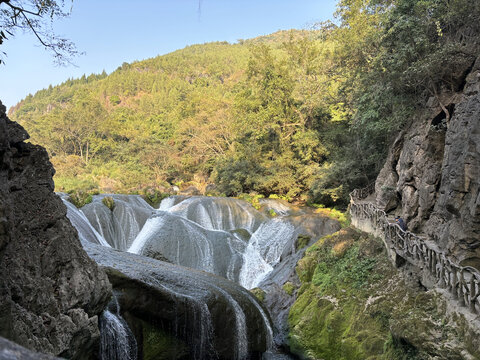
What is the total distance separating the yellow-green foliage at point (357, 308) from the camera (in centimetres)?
741

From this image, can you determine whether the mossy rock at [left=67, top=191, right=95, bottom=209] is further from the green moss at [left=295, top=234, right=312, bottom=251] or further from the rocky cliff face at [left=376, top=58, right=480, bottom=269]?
the rocky cliff face at [left=376, top=58, right=480, bottom=269]

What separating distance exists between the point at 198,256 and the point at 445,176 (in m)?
10.8

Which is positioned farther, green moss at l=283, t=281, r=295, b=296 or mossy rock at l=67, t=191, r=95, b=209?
mossy rock at l=67, t=191, r=95, b=209

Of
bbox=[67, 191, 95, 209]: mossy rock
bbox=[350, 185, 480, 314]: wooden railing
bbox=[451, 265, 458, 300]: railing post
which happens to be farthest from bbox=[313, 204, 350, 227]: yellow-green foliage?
bbox=[67, 191, 95, 209]: mossy rock

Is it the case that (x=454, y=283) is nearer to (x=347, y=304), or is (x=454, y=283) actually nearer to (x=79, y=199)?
(x=347, y=304)

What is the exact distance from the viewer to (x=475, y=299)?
244 inches

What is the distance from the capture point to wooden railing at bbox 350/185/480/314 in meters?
6.30

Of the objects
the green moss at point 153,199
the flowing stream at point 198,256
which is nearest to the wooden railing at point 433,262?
the flowing stream at point 198,256

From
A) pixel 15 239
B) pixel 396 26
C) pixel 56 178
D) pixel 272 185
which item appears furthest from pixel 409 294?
pixel 56 178

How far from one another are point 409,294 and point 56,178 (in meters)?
44.5

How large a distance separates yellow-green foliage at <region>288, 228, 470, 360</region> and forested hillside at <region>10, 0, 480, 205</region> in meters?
6.16

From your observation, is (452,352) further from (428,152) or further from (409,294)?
(428,152)

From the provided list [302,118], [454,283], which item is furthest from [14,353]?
[302,118]

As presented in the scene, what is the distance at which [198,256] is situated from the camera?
16188mm
